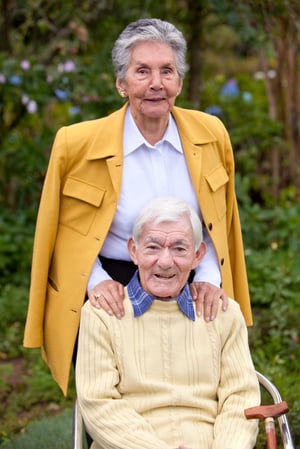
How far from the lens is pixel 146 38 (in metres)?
2.89

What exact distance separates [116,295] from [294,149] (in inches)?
165

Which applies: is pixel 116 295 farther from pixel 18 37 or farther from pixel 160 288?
pixel 18 37

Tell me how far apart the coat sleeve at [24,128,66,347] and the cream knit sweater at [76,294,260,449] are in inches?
12.0

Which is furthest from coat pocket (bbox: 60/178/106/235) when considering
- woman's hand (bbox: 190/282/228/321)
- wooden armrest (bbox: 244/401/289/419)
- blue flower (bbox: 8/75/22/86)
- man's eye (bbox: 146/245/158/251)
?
blue flower (bbox: 8/75/22/86)

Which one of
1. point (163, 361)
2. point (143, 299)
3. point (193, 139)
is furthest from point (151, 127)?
point (163, 361)

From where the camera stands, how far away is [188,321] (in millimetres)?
2848

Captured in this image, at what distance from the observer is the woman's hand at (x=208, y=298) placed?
2.88m

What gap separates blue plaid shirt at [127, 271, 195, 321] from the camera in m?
2.81

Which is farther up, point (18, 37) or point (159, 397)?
point (18, 37)

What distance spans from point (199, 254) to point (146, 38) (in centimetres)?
69

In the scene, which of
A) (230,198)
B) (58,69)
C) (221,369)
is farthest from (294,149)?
(221,369)

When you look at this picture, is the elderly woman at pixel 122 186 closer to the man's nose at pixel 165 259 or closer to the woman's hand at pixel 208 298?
the woman's hand at pixel 208 298

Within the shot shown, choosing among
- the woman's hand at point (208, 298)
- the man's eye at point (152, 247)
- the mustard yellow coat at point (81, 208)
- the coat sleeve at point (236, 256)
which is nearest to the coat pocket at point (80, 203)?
the mustard yellow coat at point (81, 208)

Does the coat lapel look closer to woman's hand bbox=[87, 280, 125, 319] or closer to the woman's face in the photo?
the woman's face
